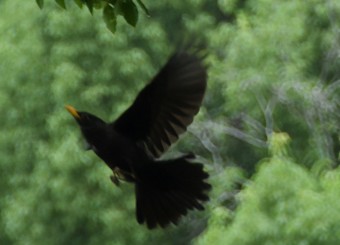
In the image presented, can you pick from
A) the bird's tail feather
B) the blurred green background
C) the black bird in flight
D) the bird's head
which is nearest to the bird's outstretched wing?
the black bird in flight

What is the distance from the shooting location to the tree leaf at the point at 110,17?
5227 millimetres

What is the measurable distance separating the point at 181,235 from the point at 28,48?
11.1 feet

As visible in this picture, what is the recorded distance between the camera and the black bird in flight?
536 centimetres

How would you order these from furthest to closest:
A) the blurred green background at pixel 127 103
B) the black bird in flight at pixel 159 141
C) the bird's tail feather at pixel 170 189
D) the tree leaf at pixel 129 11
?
1. the blurred green background at pixel 127 103
2. the bird's tail feather at pixel 170 189
3. the black bird in flight at pixel 159 141
4. the tree leaf at pixel 129 11

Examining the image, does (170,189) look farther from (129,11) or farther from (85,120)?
(129,11)

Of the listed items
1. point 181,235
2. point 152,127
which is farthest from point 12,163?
point 152,127

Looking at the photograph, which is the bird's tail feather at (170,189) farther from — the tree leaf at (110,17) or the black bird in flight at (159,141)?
the tree leaf at (110,17)

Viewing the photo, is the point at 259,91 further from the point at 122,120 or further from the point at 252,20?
the point at 122,120

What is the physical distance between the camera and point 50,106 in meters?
22.6

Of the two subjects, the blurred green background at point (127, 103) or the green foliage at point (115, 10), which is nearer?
the green foliage at point (115, 10)

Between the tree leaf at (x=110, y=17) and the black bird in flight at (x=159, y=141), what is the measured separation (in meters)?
0.30

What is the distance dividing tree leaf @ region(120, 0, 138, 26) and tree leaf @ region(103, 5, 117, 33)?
0.15ft

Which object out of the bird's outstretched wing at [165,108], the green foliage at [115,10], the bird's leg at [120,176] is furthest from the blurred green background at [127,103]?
the green foliage at [115,10]

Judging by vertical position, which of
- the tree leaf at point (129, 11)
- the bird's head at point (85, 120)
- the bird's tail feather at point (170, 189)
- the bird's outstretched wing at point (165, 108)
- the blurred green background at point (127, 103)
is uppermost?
the tree leaf at point (129, 11)
